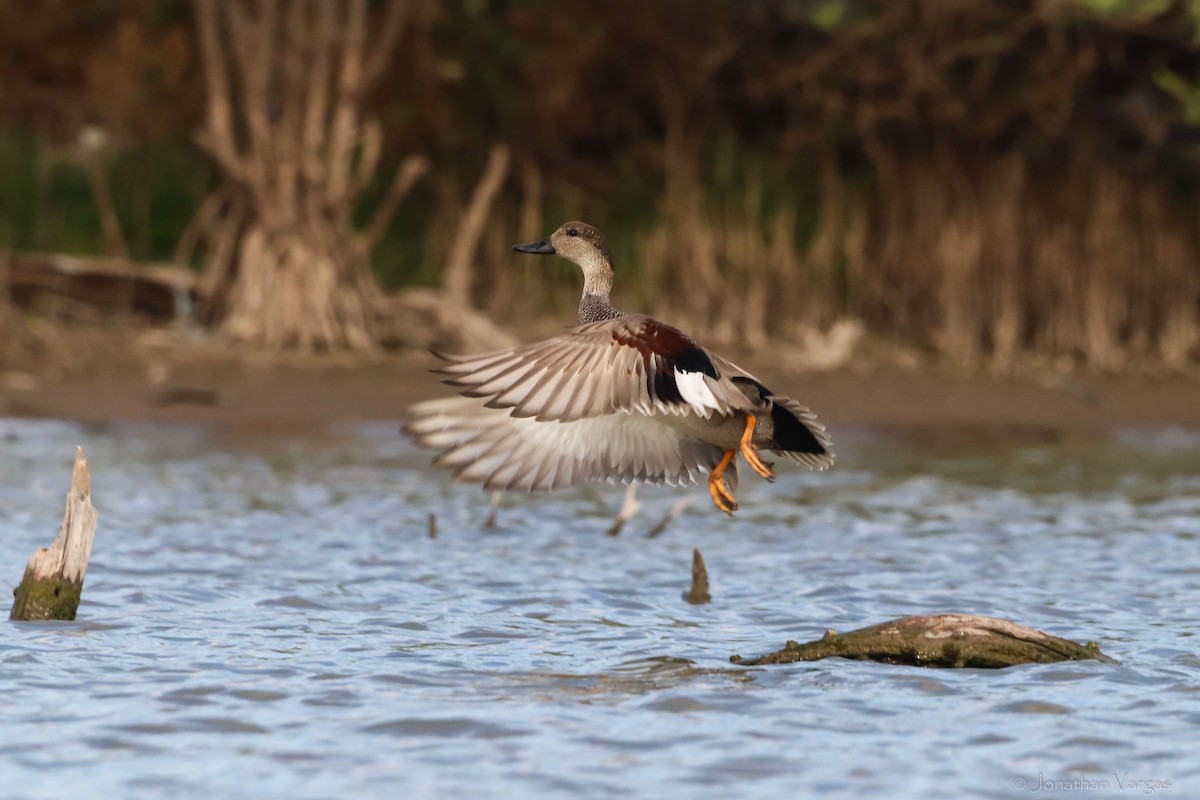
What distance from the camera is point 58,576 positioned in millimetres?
7219

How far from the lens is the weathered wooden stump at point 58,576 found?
6980 mm

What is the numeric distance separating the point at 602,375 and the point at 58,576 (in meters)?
2.42

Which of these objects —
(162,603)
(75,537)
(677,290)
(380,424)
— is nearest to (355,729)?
(75,537)

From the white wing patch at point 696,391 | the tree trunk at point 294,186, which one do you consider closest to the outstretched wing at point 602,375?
the white wing patch at point 696,391

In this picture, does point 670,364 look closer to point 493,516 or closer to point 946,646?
point 946,646

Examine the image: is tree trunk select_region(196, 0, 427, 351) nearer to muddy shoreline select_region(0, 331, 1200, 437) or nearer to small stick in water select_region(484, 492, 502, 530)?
muddy shoreline select_region(0, 331, 1200, 437)

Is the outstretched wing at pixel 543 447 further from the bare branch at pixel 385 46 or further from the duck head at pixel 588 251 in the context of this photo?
the bare branch at pixel 385 46

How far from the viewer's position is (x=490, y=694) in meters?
6.33

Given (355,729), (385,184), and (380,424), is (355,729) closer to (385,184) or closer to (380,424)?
(380,424)

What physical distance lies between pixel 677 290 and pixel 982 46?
3.32 m

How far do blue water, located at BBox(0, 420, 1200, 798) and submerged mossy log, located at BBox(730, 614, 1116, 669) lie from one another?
0.28ft

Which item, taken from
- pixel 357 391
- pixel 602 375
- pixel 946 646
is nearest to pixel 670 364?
pixel 602 375

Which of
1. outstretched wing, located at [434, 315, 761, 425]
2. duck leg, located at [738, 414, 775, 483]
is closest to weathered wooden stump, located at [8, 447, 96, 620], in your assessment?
outstretched wing, located at [434, 315, 761, 425]

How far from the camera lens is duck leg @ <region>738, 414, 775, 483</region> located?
21.4ft
